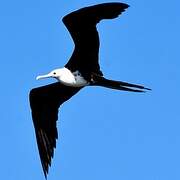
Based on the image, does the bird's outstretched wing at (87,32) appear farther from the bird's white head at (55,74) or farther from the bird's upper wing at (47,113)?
the bird's upper wing at (47,113)

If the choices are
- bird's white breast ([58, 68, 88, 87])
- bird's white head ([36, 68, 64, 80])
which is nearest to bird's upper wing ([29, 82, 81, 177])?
bird's white head ([36, 68, 64, 80])

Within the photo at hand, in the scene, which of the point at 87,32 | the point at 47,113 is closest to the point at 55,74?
the point at 87,32

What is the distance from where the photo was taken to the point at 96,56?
10.9 meters

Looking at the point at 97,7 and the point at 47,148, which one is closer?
the point at 97,7

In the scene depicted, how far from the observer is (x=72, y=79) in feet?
35.7

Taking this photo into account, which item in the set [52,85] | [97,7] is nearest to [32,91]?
[52,85]

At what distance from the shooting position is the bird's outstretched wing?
10.3 meters

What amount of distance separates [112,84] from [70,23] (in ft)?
2.96

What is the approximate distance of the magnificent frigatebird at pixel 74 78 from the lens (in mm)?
10469

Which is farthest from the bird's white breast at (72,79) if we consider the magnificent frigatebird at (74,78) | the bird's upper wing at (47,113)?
the bird's upper wing at (47,113)

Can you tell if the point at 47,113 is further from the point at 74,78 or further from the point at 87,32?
the point at 87,32

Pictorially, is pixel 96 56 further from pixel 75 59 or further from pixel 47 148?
pixel 47 148

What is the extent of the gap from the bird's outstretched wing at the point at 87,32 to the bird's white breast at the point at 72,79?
6 centimetres

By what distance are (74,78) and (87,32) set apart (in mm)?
640
